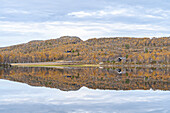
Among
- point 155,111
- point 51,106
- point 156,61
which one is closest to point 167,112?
point 155,111

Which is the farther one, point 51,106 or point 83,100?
point 83,100

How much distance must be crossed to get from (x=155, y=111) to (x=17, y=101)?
16.2 meters

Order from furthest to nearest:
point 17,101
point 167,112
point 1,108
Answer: point 17,101, point 1,108, point 167,112

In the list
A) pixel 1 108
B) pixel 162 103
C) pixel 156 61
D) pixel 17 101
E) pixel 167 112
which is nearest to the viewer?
pixel 167 112

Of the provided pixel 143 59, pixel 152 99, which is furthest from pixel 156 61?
pixel 152 99

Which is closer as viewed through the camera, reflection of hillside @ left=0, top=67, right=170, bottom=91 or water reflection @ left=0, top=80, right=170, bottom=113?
water reflection @ left=0, top=80, right=170, bottom=113

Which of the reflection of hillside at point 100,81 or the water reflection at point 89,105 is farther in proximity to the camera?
the reflection of hillside at point 100,81

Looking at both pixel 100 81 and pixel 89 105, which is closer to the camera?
pixel 89 105

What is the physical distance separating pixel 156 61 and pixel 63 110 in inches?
6963

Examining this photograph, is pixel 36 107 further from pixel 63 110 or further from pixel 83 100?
pixel 83 100

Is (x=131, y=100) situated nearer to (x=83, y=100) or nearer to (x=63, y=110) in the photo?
(x=83, y=100)

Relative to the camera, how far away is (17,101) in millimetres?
30703

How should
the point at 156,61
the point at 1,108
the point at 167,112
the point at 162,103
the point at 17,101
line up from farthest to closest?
the point at 156,61
the point at 17,101
the point at 162,103
the point at 1,108
the point at 167,112

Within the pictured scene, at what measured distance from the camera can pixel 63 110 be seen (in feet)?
82.6
